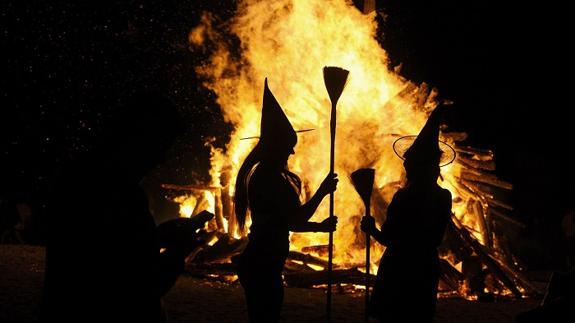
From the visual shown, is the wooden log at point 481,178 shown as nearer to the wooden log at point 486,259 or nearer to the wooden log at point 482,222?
the wooden log at point 482,222

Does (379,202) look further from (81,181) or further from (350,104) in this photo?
(81,181)

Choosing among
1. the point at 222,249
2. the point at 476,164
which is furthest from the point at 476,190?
the point at 222,249

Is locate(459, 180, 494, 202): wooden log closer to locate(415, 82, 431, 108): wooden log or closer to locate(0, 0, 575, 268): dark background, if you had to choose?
locate(415, 82, 431, 108): wooden log

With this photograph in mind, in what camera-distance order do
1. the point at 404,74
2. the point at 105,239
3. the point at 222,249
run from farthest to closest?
1. the point at 404,74
2. the point at 222,249
3. the point at 105,239

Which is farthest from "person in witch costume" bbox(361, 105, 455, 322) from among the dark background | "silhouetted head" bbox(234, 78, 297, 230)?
the dark background

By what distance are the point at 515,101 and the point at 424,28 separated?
5.09m

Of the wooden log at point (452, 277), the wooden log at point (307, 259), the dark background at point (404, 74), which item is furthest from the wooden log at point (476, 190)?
the dark background at point (404, 74)

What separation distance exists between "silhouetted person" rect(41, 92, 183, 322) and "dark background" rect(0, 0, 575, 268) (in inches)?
542

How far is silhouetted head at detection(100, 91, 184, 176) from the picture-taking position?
2021 millimetres

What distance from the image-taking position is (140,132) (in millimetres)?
2041

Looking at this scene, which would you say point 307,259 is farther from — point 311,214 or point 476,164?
point 311,214

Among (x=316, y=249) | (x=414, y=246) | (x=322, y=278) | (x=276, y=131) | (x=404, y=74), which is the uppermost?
(x=404, y=74)

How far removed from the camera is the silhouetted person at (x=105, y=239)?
6.16ft

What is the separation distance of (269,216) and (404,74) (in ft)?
58.0
